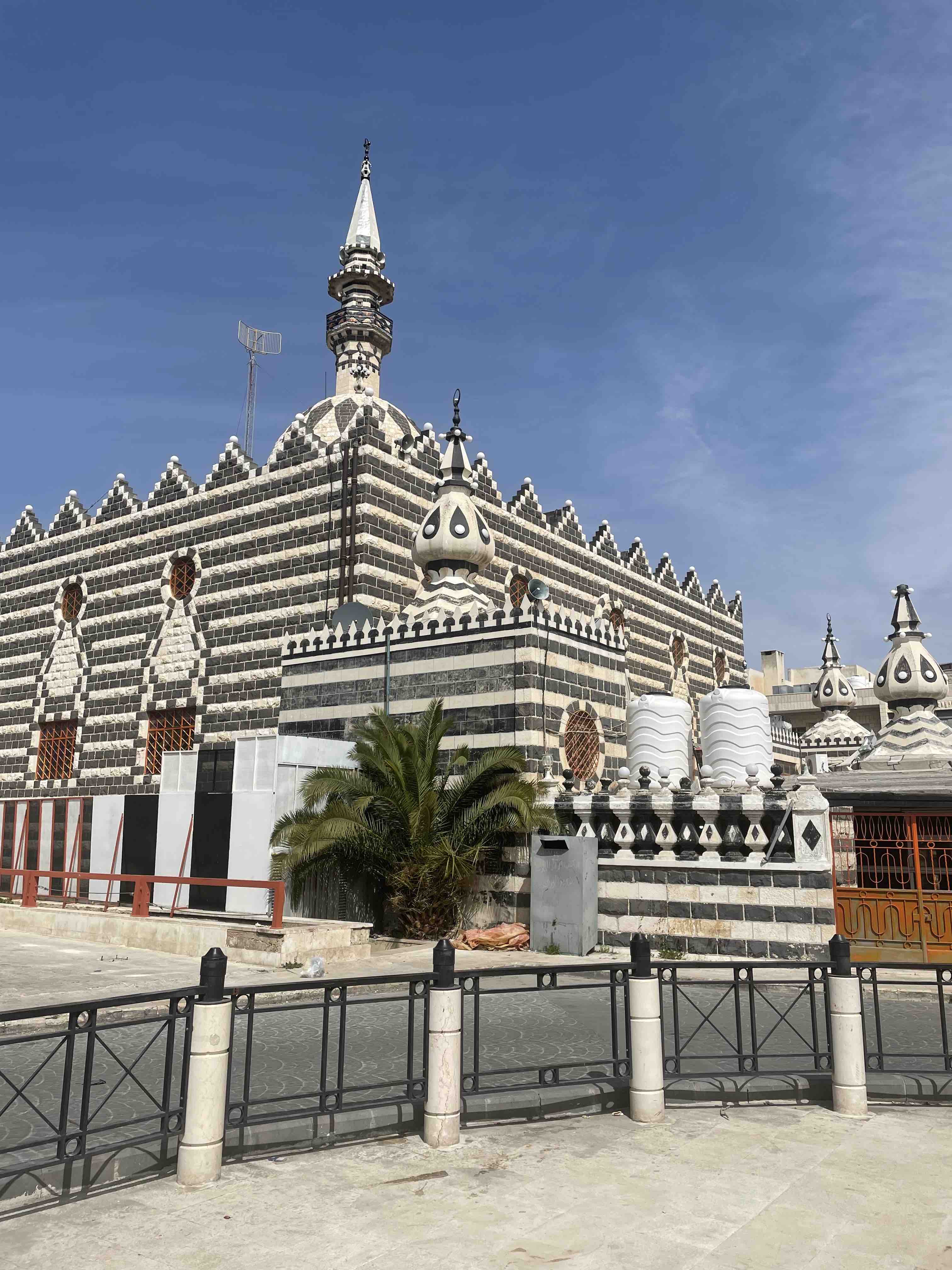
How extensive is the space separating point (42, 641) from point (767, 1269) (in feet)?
87.9

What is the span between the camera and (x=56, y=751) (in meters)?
26.5

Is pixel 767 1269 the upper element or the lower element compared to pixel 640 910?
lower

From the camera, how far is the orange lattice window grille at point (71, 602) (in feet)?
88.3

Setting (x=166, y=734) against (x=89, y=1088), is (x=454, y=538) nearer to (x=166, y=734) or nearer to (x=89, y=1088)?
(x=166, y=734)

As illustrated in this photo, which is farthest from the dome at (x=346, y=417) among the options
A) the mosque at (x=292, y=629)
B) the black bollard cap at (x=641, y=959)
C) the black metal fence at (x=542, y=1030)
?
the black bollard cap at (x=641, y=959)

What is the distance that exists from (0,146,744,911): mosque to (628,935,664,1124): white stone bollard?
33.0 feet

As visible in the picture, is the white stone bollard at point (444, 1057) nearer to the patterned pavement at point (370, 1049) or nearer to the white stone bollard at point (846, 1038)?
the patterned pavement at point (370, 1049)

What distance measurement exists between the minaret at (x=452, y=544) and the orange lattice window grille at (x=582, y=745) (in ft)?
9.19

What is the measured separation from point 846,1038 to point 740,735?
1173 cm

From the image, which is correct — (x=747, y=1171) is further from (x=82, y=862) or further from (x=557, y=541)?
(x=557, y=541)

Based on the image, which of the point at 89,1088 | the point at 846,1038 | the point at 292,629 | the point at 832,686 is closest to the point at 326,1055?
the point at 89,1088

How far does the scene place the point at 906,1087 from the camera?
712cm

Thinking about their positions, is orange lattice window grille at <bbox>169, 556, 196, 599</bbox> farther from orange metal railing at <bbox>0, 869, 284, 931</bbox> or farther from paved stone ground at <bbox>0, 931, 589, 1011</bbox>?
paved stone ground at <bbox>0, 931, 589, 1011</bbox>

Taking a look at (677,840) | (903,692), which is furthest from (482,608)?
(903,692)
